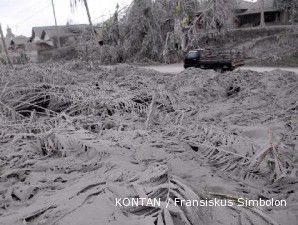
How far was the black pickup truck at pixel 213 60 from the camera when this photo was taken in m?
16.5

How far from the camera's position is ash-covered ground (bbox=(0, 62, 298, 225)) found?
328 cm

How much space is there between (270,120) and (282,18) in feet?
91.5

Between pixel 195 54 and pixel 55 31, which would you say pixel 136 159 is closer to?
pixel 195 54

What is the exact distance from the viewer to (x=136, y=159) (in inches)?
177

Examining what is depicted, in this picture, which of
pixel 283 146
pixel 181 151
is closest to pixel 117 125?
pixel 181 151

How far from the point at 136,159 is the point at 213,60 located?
43.0ft

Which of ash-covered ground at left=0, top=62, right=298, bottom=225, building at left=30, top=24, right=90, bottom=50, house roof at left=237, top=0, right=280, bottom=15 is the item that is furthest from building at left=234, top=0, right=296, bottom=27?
ash-covered ground at left=0, top=62, right=298, bottom=225

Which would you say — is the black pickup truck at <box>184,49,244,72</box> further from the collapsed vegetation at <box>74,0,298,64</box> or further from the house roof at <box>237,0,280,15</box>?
the house roof at <box>237,0,280,15</box>

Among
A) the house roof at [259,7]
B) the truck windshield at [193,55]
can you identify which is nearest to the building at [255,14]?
the house roof at [259,7]

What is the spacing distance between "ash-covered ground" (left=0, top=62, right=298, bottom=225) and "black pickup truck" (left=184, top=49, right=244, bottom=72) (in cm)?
791

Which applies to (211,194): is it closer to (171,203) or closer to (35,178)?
(171,203)

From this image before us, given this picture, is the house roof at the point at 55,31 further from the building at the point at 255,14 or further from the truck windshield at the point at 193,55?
the truck windshield at the point at 193,55

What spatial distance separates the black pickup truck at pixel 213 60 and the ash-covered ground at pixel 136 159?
791 cm

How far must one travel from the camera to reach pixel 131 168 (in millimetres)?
4105
